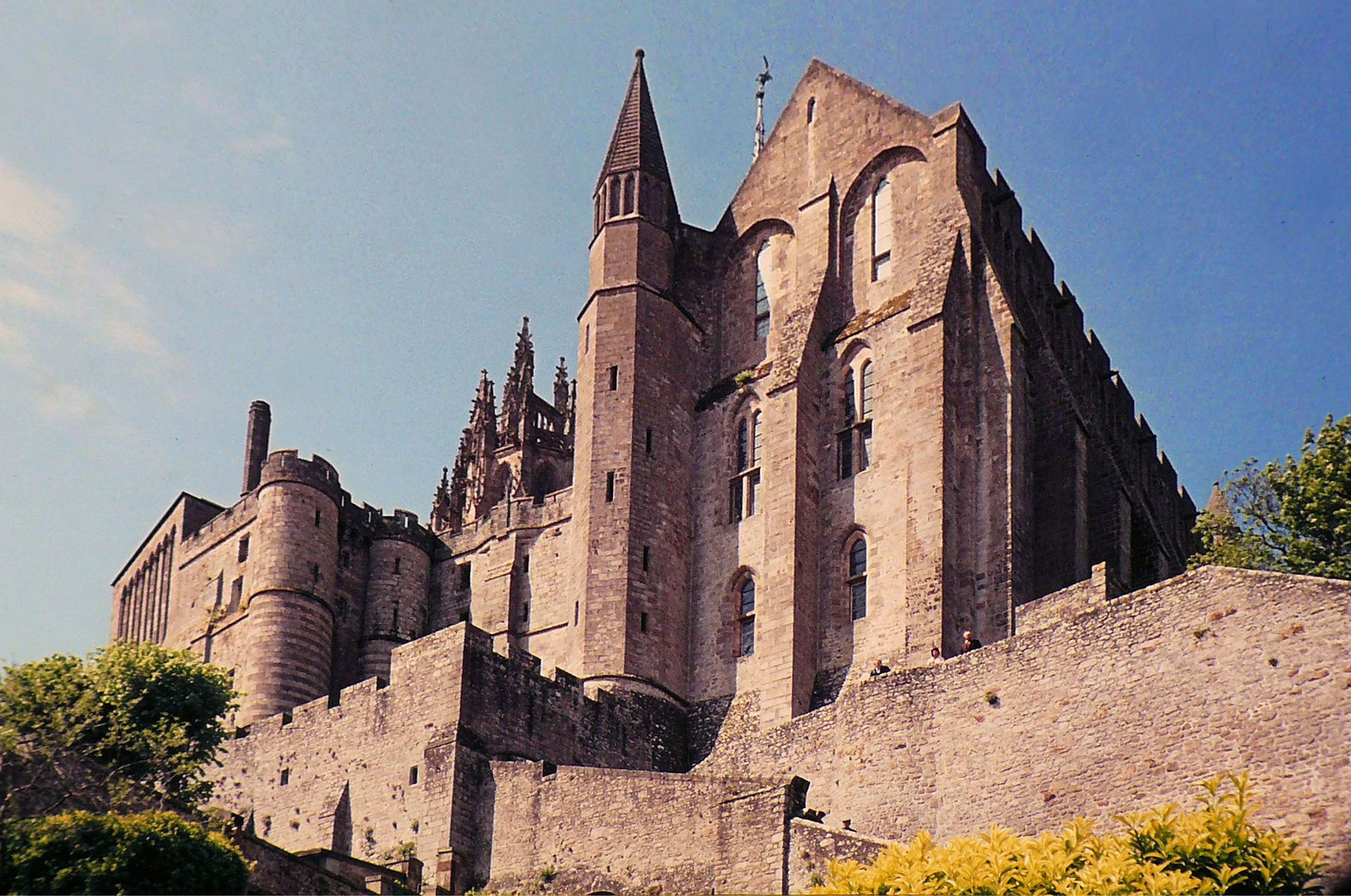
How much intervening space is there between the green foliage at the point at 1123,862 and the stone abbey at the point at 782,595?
10.7 feet

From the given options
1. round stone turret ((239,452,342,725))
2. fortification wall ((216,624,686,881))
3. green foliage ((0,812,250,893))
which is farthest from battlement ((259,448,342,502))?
green foliage ((0,812,250,893))

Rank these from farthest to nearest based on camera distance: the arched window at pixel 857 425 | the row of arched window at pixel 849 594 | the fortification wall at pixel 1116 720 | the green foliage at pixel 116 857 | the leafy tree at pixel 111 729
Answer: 1. the arched window at pixel 857 425
2. the row of arched window at pixel 849 594
3. the leafy tree at pixel 111 729
4. the fortification wall at pixel 1116 720
5. the green foliage at pixel 116 857

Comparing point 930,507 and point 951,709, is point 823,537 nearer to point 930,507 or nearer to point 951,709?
point 930,507

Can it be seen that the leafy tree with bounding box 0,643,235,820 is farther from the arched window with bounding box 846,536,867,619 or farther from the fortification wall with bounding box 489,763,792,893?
the arched window with bounding box 846,536,867,619

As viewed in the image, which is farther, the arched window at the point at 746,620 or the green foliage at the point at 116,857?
the arched window at the point at 746,620

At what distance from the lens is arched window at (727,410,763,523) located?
51031 millimetres

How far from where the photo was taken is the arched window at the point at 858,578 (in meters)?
47.8

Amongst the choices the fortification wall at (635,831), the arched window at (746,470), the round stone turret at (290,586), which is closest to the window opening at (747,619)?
the arched window at (746,470)

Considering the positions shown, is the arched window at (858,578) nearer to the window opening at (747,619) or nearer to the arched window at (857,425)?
the arched window at (857,425)

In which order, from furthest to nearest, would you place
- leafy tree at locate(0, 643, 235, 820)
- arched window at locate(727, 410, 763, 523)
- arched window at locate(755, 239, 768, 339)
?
arched window at locate(755, 239, 768, 339) → arched window at locate(727, 410, 763, 523) → leafy tree at locate(0, 643, 235, 820)

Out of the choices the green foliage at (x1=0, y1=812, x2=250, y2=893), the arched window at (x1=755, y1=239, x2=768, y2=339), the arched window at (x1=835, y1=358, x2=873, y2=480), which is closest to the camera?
the green foliage at (x1=0, y1=812, x2=250, y2=893)

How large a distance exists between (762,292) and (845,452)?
6046 millimetres

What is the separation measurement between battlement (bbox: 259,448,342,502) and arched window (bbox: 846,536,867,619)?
57.7ft

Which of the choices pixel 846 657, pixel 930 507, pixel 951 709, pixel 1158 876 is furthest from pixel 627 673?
pixel 1158 876
